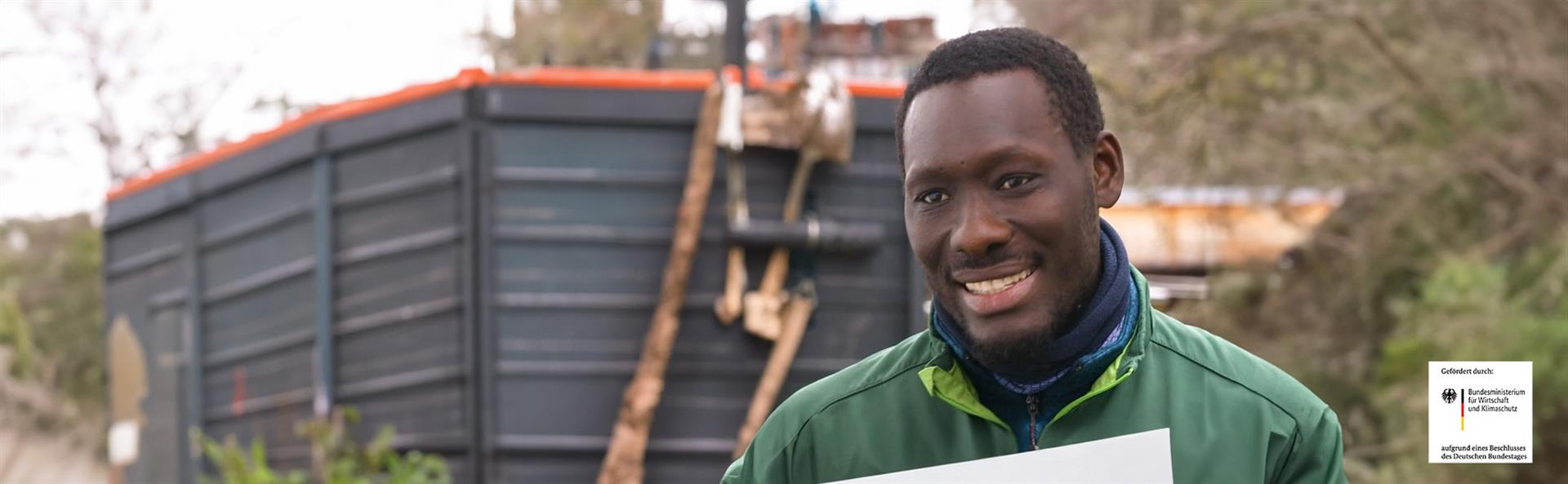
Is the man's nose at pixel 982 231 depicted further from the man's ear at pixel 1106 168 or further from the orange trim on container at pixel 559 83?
the orange trim on container at pixel 559 83

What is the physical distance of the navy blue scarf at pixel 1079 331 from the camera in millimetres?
1636

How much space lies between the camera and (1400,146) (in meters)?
9.37

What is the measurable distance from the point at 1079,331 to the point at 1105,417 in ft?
0.30

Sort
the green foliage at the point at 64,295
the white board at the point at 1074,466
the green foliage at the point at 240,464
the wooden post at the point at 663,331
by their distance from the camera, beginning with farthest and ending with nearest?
the green foliage at the point at 64,295 < the green foliage at the point at 240,464 < the wooden post at the point at 663,331 < the white board at the point at 1074,466

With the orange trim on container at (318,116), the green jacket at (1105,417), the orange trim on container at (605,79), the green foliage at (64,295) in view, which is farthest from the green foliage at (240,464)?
the green foliage at (64,295)

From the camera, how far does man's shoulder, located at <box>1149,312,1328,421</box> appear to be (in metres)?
1.62

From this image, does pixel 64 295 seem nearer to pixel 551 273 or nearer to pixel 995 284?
pixel 551 273

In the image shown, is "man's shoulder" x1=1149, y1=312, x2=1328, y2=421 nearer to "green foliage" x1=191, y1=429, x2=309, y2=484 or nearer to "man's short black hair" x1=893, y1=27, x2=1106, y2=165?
"man's short black hair" x1=893, y1=27, x2=1106, y2=165

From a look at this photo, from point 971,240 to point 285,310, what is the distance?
16.1 feet

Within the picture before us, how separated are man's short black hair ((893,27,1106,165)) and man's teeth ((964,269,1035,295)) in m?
0.13

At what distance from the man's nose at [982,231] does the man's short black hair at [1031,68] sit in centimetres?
10

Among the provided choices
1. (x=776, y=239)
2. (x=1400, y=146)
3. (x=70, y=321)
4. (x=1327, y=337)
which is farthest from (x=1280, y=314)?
(x=70, y=321)

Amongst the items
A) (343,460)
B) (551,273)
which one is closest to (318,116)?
(551,273)

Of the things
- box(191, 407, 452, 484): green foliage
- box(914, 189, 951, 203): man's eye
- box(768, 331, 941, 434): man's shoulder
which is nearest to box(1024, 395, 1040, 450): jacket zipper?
box(768, 331, 941, 434): man's shoulder
